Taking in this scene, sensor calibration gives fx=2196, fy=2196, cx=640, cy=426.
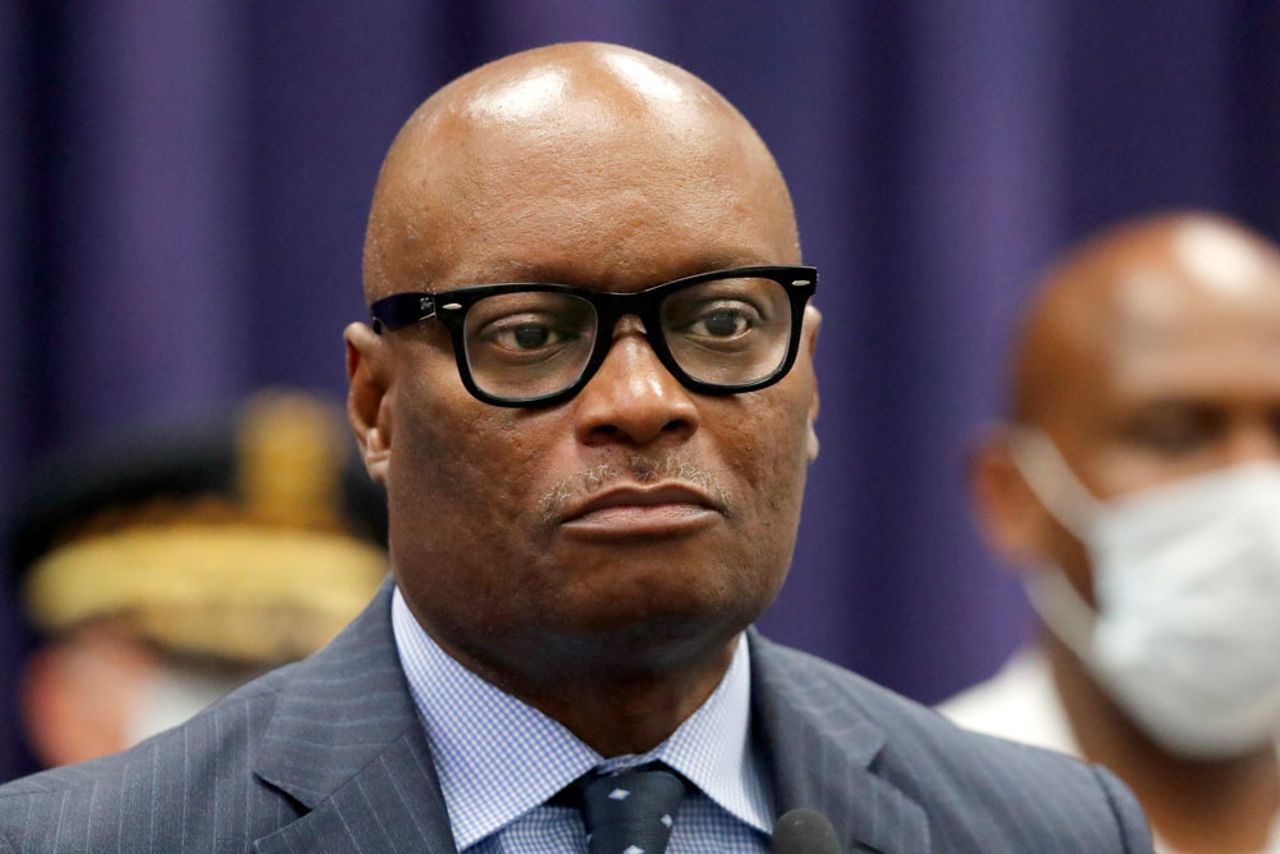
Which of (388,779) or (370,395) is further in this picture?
(370,395)

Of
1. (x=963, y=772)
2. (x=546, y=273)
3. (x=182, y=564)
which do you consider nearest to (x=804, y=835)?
(x=963, y=772)

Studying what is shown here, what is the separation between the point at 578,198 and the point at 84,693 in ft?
6.11

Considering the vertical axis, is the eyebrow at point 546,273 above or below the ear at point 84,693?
above

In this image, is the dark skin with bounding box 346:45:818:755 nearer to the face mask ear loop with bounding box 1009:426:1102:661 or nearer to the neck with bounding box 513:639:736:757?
the neck with bounding box 513:639:736:757

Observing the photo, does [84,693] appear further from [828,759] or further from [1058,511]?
[828,759]

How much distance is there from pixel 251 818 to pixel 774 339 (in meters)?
0.62

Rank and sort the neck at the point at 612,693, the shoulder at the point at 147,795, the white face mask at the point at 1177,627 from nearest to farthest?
the shoulder at the point at 147,795, the neck at the point at 612,693, the white face mask at the point at 1177,627

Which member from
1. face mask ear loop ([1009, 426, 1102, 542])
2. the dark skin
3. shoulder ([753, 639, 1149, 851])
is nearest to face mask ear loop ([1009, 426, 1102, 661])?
face mask ear loop ([1009, 426, 1102, 542])

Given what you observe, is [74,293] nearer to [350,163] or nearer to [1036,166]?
[350,163]

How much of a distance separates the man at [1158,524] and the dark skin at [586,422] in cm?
164

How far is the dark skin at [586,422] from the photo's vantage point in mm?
1871

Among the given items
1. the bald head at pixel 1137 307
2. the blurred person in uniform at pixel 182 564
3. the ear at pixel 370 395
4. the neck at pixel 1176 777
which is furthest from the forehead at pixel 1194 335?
the ear at pixel 370 395

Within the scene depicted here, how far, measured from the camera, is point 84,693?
3465mm

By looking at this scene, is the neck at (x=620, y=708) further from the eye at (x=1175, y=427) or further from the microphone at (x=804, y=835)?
the eye at (x=1175, y=427)
